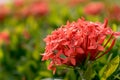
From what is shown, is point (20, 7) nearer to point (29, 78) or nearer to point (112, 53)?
point (29, 78)

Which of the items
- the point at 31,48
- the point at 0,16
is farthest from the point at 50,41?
the point at 0,16

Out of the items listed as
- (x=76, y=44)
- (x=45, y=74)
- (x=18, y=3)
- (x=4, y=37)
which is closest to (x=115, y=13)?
(x=4, y=37)

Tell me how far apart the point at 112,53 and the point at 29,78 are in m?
0.90

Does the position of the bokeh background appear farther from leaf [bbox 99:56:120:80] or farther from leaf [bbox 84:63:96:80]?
leaf [bbox 84:63:96:80]

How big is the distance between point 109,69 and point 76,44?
0.38m

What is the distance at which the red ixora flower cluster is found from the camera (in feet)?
6.95

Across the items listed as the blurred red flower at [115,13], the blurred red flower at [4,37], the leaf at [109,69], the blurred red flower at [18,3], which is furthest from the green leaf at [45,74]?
the blurred red flower at [18,3]

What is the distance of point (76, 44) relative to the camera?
2098 mm

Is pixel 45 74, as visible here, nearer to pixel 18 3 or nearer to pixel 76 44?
pixel 76 44

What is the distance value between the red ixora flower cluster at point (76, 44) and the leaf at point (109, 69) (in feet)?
0.68

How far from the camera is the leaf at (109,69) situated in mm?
2363

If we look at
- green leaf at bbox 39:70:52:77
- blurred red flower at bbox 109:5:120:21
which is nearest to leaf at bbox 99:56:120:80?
green leaf at bbox 39:70:52:77

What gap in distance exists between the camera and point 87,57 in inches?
84.7

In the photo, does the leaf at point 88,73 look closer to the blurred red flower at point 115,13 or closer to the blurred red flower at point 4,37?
the blurred red flower at point 115,13
